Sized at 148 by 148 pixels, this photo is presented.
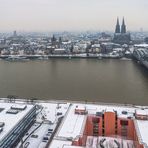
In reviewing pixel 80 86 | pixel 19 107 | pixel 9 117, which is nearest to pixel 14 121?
pixel 9 117

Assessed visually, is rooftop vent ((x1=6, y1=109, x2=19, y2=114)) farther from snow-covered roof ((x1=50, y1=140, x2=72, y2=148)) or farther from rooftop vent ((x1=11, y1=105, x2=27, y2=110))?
snow-covered roof ((x1=50, y1=140, x2=72, y2=148))

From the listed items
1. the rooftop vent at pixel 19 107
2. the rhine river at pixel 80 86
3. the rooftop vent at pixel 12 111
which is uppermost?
the rooftop vent at pixel 19 107

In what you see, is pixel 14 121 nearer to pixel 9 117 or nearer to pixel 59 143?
pixel 9 117

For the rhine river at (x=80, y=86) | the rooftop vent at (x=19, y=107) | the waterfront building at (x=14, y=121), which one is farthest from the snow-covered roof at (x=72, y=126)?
the rhine river at (x=80, y=86)

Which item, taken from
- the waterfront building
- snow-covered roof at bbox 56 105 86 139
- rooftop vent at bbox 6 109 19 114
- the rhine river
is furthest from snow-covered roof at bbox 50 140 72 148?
the rhine river

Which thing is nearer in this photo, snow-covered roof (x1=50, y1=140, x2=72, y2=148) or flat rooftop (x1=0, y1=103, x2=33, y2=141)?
snow-covered roof (x1=50, y1=140, x2=72, y2=148)

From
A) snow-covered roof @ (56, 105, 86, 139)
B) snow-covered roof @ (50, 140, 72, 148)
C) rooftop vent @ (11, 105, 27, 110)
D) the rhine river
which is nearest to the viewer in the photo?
snow-covered roof @ (50, 140, 72, 148)

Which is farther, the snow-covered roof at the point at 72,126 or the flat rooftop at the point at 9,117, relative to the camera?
the flat rooftop at the point at 9,117

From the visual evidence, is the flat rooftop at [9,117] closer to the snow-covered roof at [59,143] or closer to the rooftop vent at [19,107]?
the rooftop vent at [19,107]

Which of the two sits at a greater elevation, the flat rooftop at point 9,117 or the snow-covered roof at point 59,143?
the flat rooftop at point 9,117
